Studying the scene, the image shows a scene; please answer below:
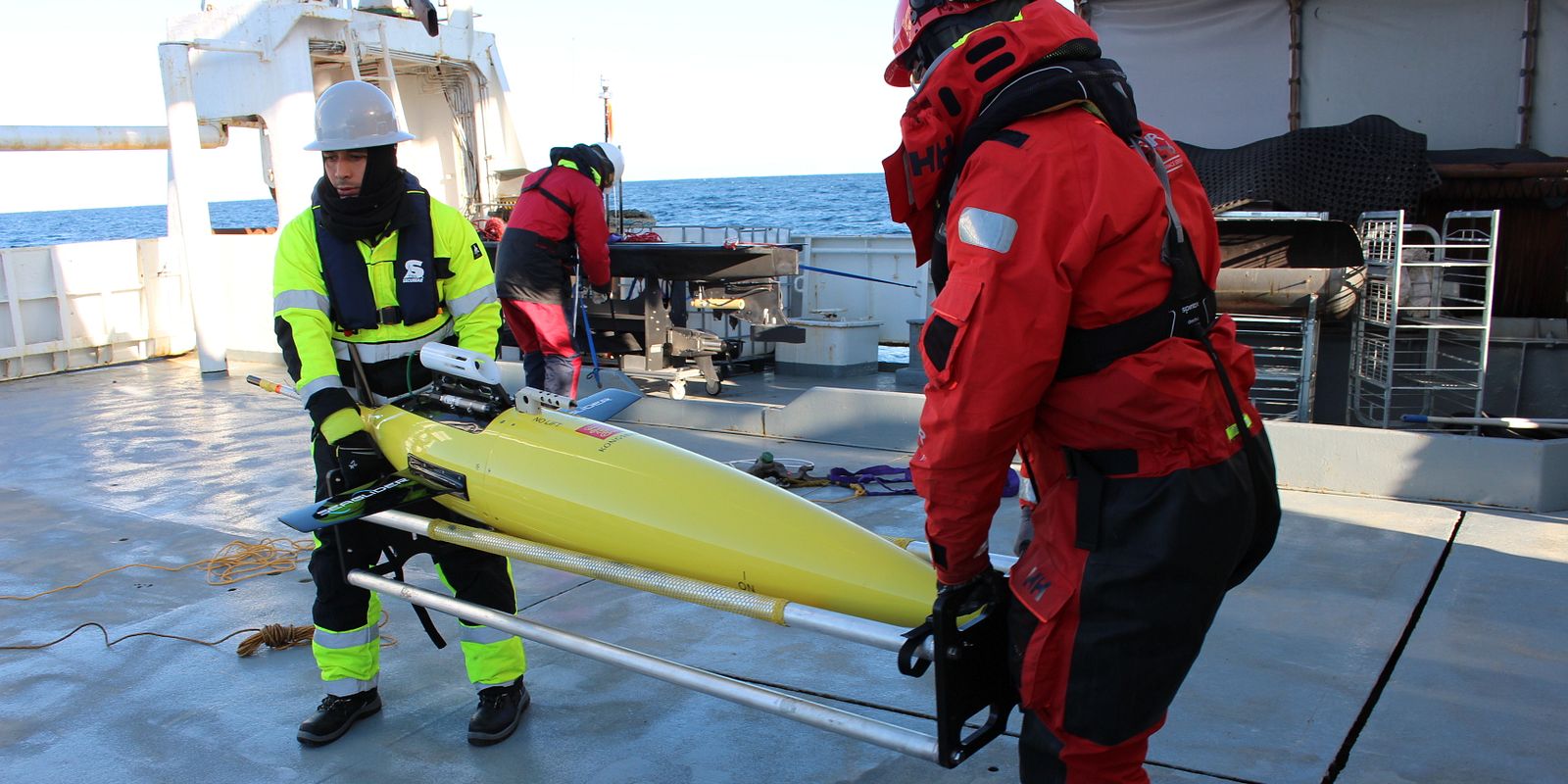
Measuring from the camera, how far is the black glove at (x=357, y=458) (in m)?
3.32

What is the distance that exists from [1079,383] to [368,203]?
2.57 metres

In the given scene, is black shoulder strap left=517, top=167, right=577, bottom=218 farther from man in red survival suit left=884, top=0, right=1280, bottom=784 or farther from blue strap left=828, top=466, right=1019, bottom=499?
man in red survival suit left=884, top=0, right=1280, bottom=784

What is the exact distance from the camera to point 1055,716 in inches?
75.6

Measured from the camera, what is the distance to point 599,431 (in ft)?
10.9

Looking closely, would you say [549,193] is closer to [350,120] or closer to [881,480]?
[881,480]

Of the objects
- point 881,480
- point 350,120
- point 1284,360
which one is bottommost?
point 881,480

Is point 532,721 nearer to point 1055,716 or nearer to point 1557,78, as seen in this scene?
point 1055,716

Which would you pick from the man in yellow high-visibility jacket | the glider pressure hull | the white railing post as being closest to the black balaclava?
the man in yellow high-visibility jacket

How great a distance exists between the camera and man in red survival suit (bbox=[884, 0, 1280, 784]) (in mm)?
1770

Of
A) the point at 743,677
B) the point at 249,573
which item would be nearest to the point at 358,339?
the point at 743,677

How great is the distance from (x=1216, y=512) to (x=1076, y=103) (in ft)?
2.46

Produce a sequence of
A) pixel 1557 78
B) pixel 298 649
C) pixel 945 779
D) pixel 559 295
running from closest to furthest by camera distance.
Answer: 1. pixel 945 779
2. pixel 298 649
3. pixel 559 295
4. pixel 1557 78

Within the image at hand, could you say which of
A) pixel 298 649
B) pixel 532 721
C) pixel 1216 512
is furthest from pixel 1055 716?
pixel 298 649

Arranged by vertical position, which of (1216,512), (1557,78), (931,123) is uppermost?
(1557,78)
